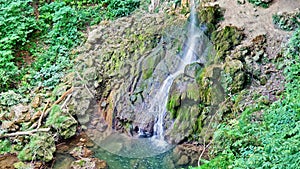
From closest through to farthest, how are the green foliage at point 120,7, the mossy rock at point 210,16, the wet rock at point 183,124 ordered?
1. the wet rock at point 183,124
2. the mossy rock at point 210,16
3. the green foliage at point 120,7

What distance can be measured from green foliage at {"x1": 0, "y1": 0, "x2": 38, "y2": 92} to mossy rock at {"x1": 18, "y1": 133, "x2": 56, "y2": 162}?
222cm

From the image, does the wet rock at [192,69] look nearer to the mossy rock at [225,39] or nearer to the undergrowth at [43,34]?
the mossy rock at [225,39]

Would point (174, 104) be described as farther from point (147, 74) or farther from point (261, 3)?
point (261, 3)

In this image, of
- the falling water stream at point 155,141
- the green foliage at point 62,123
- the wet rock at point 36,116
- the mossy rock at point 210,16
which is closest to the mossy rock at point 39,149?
the green foliage at point 62,123

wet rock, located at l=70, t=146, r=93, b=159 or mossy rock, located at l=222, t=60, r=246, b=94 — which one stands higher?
mossy rock, located at l=222, t=60, r=246, b=94

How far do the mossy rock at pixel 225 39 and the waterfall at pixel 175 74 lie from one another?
19.2 inches

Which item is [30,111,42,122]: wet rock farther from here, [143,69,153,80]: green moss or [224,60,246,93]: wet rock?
[224,60,246,93]: wet rock

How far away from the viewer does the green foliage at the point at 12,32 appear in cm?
831

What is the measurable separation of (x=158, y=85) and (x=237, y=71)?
1.79 metres

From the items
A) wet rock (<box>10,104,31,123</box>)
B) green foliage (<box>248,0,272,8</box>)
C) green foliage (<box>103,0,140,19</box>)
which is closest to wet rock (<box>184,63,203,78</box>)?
green foliage (<box>248,0,272,8</box>)

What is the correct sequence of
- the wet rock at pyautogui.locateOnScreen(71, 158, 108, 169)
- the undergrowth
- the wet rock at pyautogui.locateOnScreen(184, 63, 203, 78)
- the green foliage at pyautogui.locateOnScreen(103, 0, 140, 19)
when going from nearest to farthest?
the wet rock at pyautogui.locateOnScreen(71, 158, 108, 169) < the wet rock at pyautogui.locateOnScreen(184, 63, 203, 78) < the undergrowth < the green foliage at pyautogui.locateOnScreen(103, 0, 140, 19)

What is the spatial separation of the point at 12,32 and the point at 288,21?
6829 millimetres

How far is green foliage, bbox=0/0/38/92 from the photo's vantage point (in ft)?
27.3

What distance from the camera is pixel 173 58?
7625mm
